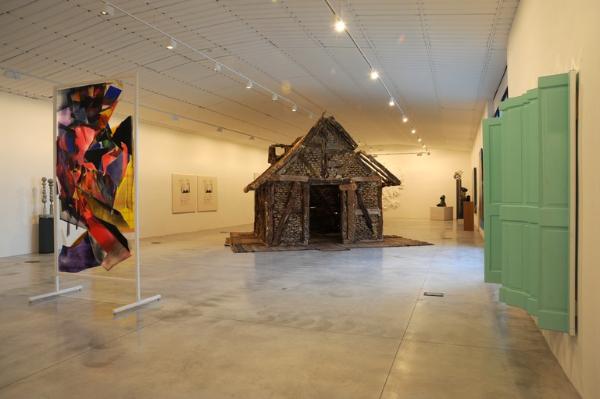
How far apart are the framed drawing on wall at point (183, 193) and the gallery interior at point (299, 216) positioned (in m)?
0.88

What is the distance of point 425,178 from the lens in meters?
24.1

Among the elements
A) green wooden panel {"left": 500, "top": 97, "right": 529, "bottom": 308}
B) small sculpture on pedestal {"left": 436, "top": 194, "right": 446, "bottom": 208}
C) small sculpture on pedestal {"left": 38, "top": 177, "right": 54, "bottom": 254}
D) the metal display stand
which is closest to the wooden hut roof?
small sculpture on pedestal {"left": 38, "top": 177, "right": 54, "bottom": 254}

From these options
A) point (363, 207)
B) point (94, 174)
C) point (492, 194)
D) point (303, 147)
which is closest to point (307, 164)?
point (303, 147)

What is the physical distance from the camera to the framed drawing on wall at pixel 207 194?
17125mm

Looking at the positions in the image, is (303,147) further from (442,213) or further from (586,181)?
(442,213)

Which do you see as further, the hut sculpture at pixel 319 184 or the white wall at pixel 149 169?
the hut sculpture at pixel 319 184

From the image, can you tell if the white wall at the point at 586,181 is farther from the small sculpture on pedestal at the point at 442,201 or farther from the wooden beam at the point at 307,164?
the small sculpture on pedestal at the point at 442,201

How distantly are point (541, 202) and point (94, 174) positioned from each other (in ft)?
15.5

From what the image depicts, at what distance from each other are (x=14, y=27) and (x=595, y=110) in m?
7.46

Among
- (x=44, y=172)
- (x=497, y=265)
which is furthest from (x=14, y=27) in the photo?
(x=497, y=265)

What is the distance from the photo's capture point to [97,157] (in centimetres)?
541

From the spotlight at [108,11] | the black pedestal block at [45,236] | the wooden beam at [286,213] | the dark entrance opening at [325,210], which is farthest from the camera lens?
the dark entrance opening at [325,210]

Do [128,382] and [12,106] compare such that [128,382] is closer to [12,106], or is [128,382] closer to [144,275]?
[144,275]

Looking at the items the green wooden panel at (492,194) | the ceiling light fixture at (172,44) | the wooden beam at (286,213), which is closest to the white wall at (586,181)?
the green wooden panel at (492,194)
